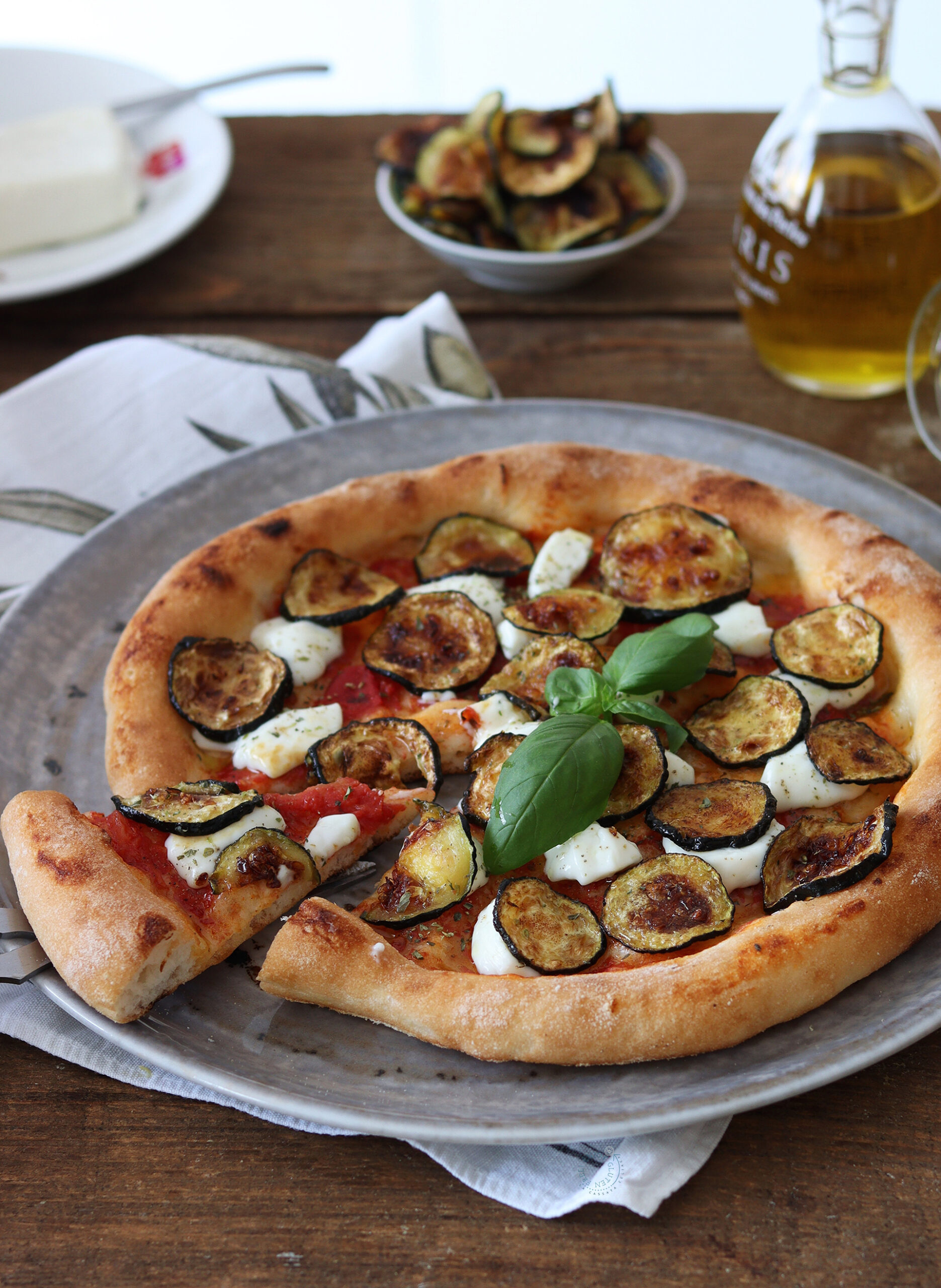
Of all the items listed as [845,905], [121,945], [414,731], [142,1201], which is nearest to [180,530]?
[414,731]

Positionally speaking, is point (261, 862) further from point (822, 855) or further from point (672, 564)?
point (672, 564)

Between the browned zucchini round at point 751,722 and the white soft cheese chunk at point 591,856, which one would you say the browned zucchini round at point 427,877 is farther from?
the browned zucchini round at point 751,722

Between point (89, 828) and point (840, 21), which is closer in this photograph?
point (89, 828)

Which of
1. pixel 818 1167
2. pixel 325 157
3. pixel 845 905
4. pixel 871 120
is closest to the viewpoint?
pixel 818 1167

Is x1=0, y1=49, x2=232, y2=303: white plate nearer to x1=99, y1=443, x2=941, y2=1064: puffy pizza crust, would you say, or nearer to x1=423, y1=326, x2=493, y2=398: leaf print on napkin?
x1=423, y1=326, x2=493, y2=398: leaf print on napkin

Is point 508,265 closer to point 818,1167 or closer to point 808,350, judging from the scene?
point 808,350

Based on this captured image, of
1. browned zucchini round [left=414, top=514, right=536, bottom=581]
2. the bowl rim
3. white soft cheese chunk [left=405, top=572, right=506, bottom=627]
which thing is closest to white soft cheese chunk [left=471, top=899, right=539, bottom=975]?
white soft cheese chunk [left=405, top=572, right=506, bottom=627]
